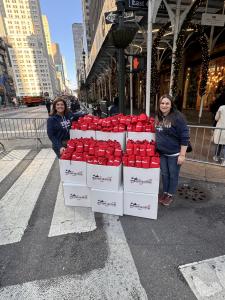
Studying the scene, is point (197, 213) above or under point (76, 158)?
under

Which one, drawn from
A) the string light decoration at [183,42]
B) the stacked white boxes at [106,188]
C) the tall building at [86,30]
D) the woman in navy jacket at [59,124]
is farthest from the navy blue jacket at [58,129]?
the tall building at [86,30]

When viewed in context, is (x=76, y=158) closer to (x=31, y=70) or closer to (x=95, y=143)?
(x=95, y=143)

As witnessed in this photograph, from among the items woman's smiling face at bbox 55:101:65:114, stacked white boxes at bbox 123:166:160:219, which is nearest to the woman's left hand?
stacked white boxes at bbox 123:166:160:219

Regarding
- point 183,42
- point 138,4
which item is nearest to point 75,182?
point 138,4

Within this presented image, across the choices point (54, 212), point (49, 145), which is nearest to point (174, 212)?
point (54, 212)

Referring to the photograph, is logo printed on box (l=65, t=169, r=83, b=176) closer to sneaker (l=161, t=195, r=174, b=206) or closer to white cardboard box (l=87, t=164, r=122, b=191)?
white cardboard box (l=87, t=164, r=122, b=191)

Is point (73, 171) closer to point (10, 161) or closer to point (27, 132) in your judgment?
point (10, 161)

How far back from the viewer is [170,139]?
3305mm

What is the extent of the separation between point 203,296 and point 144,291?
622 millimetres

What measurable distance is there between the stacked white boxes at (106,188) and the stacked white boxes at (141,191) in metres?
0.12

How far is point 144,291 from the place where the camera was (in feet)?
6.96

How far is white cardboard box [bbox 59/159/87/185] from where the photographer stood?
3330 mm

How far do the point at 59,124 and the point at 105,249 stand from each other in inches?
101

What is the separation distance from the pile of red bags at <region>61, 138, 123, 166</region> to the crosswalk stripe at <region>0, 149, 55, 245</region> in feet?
4.43
